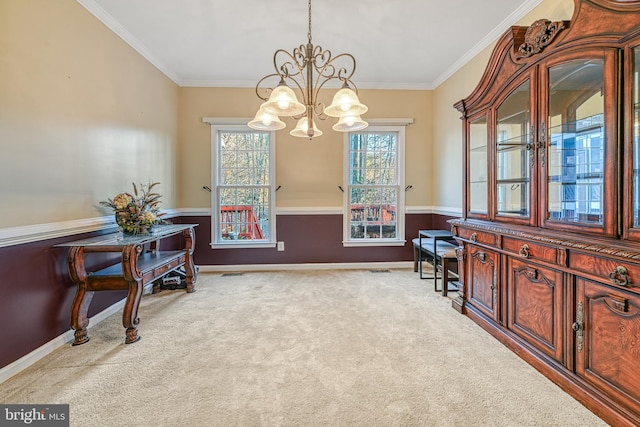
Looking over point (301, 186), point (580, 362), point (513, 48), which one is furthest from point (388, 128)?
point (580, 362)

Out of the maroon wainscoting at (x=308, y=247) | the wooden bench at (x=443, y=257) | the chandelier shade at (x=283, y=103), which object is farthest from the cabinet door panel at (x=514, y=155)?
the maroon wainscoting at (x=308, y=247)

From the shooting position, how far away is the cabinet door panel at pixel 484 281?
2195 millimetres

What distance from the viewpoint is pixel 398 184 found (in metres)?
4.34

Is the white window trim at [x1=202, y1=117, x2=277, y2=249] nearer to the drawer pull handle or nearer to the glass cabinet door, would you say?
the glass cabinet door

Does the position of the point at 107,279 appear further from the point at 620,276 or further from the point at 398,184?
the point at 398,184

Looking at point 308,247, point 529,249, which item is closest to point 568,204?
point 529,249

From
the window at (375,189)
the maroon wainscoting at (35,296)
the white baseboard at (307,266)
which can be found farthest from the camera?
the window at (375,189)

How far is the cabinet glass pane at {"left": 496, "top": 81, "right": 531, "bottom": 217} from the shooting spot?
2.00 meters

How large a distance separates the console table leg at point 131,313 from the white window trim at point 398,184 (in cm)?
278

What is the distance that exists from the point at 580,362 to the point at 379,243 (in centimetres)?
288

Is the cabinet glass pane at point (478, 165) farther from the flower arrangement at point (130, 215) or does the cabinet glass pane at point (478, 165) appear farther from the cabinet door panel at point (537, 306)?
the flower arrangement at point (130, 215)

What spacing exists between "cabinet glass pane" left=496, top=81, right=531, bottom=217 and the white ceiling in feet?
3.67

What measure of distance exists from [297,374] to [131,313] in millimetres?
1405

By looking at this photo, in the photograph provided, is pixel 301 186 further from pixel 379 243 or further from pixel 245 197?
pixel 379 243
